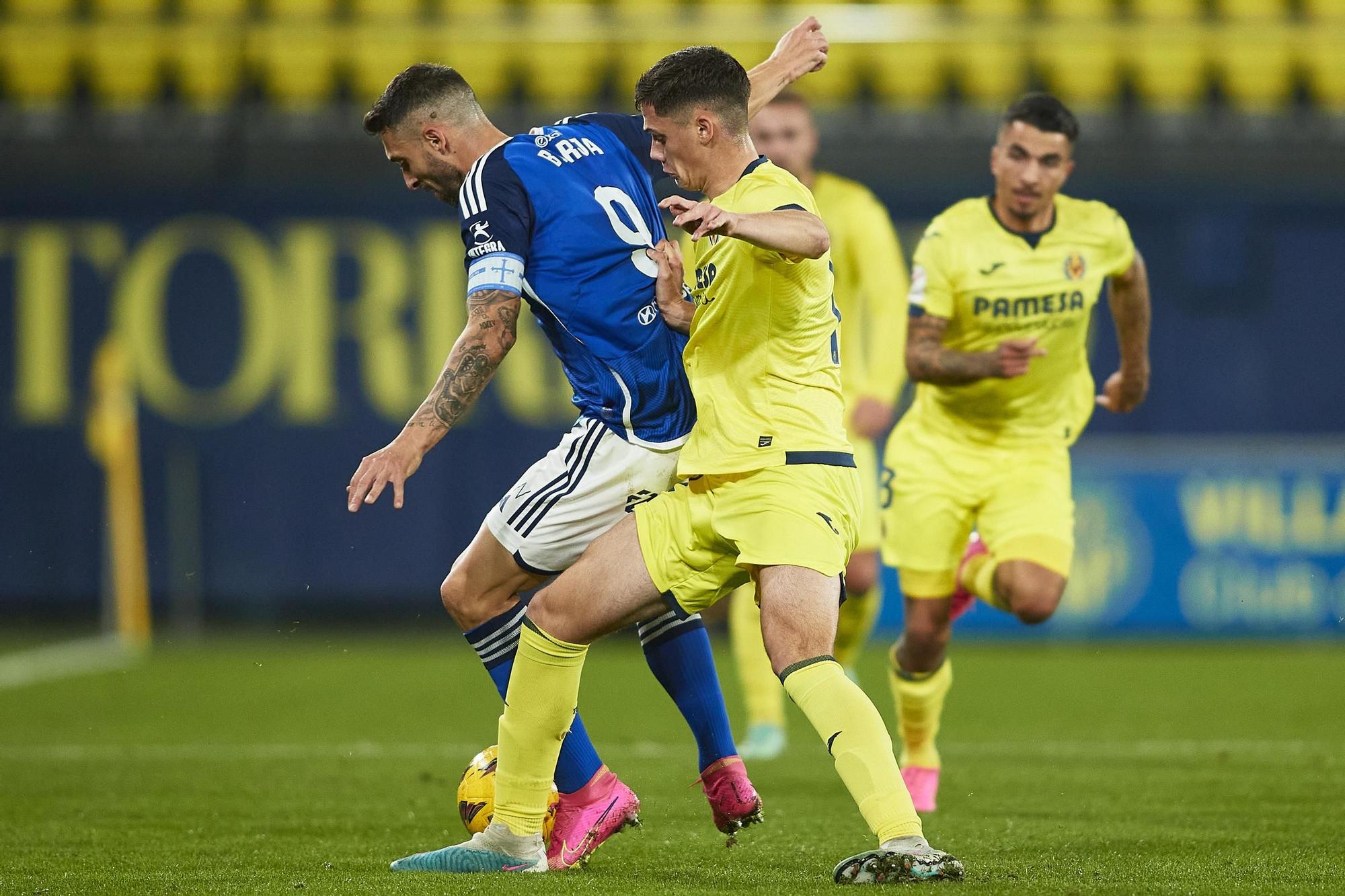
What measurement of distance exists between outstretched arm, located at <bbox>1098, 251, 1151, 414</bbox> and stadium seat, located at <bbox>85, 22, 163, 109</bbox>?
28.9 feet

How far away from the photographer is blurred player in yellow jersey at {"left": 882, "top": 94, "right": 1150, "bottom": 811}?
5484 millimetres

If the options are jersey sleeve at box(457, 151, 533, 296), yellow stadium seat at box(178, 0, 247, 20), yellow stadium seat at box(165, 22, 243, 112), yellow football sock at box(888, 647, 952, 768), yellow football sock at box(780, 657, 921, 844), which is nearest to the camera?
yellow football sock at box(780, 657, 921, 844)

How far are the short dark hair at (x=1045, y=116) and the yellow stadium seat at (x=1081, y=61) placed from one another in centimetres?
762

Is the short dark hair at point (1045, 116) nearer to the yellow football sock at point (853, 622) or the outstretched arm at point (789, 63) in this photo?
the outstretched arm at point (789, 63)

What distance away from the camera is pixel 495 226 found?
13.3ft

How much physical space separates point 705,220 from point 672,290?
752mm

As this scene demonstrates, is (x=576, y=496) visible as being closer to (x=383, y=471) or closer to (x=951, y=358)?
(x=383, y=471)

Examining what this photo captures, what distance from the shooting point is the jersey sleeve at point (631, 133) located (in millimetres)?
4520

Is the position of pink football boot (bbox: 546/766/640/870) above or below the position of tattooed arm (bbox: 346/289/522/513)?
below

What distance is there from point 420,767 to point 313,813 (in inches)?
43.9

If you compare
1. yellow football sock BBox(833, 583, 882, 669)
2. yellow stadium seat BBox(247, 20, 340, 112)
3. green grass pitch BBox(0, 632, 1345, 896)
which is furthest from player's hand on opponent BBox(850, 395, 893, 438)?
yellow stadium seat BBox(247, 20, 340, 112)

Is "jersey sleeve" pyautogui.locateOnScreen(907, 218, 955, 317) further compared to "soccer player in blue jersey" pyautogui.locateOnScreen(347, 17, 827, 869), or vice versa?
"jersey sleeve" pyautogui.locateOnScreen(907, 218, 955, 317)

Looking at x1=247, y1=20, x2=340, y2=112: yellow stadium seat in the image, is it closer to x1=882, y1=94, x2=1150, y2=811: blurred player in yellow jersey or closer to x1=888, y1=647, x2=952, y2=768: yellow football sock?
x1=882, y1=94, x2=1150, y2=811: blurred player in yellow jersey

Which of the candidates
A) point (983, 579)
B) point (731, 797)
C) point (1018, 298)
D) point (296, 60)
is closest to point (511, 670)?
point (731, 797)
